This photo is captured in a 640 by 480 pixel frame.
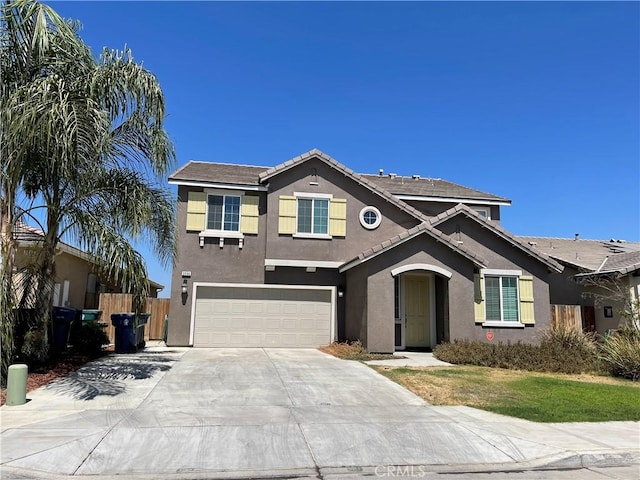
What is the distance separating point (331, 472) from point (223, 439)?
176 cm

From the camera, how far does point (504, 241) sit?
16.9 m

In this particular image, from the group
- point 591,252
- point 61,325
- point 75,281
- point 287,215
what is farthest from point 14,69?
point 591,252

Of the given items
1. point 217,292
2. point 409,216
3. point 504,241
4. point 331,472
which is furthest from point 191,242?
point 331,472

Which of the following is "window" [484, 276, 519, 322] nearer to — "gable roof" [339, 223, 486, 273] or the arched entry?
"gable roof" [339, 223, 486, 273]

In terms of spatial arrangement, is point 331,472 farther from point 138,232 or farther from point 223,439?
point 138,232

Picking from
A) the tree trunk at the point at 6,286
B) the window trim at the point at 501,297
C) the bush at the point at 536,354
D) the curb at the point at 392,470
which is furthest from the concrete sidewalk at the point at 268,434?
the window trim at the point at 501,297

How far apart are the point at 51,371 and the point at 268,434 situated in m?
6.30

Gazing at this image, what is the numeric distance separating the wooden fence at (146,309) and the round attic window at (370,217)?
8.43 m

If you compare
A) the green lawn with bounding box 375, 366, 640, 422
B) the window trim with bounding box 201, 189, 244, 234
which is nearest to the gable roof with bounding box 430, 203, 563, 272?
the green lawn with bounding box 375, 366, 640, 422

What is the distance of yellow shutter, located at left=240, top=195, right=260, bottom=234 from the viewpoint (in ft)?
57.8

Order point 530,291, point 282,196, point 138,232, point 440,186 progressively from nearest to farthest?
point 138,232 → point 530,291 → point 282,196 → point 440,186

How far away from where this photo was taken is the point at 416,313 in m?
16.9

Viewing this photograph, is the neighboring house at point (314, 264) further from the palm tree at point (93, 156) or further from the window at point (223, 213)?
the palm tree at point (93, 156)

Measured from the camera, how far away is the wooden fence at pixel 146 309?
18.7 meters
